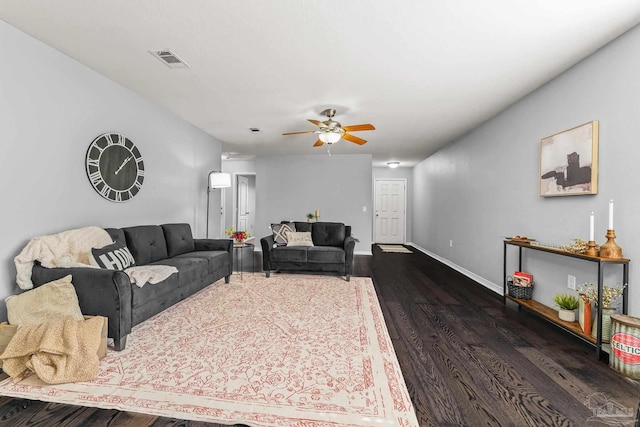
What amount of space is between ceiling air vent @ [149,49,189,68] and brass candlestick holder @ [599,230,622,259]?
3.96m

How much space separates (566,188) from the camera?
281 centimetres

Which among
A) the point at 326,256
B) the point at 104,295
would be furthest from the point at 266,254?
the point at 104,295

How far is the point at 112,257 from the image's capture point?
8.71ft

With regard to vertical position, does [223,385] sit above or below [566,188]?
below

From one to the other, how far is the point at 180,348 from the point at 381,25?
9.75 ft

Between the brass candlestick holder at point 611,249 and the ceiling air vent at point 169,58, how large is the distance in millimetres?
3962

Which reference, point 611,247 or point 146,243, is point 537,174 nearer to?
point 611,247

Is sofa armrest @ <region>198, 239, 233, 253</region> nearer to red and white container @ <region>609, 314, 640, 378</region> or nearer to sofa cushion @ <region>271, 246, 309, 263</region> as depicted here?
sofa cushion @ <region>271, 246, 309, 263</region>

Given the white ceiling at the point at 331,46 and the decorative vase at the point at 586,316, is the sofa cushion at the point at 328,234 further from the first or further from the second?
the decorative vase at the point at 586,316

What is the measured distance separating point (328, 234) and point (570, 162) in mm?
3497

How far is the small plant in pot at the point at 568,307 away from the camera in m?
2.61

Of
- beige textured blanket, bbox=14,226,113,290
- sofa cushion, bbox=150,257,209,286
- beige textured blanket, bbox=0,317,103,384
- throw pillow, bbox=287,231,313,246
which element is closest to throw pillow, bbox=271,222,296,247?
throw pillow, bbox=287,231,313,246

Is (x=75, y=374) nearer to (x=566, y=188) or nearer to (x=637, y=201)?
(x=637, y=201)

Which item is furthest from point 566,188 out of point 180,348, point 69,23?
point 69,23
